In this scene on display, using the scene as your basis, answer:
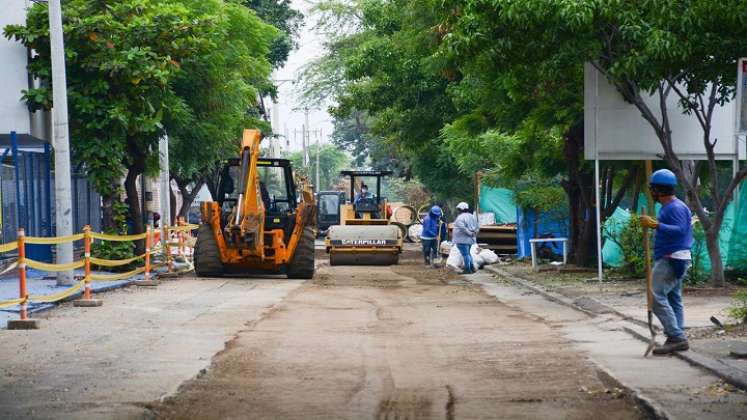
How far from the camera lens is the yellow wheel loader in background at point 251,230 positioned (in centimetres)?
2505

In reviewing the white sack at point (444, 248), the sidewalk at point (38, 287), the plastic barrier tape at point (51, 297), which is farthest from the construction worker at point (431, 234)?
the plastic barrier tape at point (51, 297)

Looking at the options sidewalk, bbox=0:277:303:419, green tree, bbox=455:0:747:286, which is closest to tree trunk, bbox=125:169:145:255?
sidewalk, bbox=0:277:303:419

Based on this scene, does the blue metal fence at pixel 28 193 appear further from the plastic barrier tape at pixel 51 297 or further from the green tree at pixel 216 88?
the plastic barrier tape at pixel 51 297

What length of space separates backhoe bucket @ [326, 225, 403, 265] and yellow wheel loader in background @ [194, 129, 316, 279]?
21.5 ft

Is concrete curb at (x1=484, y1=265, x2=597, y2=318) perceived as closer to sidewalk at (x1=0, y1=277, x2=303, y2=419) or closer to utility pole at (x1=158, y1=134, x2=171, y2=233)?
sidewalk at (x1=0, y1=277, x2=303, y2=419)

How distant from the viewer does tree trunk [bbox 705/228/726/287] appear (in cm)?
1912

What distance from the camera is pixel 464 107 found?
3431 centimetres

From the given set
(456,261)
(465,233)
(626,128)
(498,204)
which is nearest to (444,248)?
(498,204)

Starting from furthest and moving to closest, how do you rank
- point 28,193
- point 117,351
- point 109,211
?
1. point 109,211
2. point 28,193
3. point 117,351

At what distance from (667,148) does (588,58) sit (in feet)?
6.59

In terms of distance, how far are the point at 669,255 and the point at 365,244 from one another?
22515mm

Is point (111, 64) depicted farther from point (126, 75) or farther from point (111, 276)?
point (111, 276)

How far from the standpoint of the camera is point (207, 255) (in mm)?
25500

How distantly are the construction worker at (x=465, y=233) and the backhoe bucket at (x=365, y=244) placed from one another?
4932 millimetres
